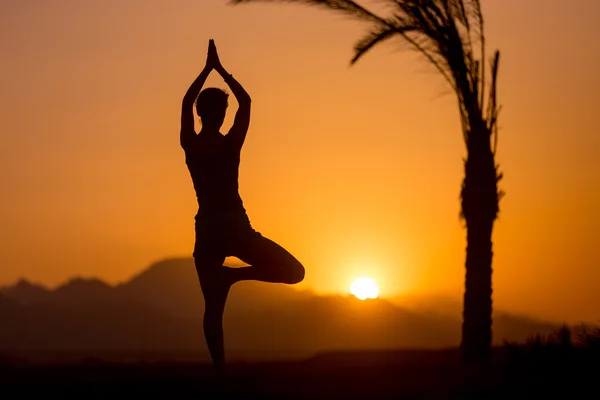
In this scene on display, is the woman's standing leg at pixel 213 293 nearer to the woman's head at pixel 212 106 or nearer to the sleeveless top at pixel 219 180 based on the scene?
the sleeveless top at pixel 219 180

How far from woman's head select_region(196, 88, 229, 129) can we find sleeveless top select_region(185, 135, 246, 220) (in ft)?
0.59

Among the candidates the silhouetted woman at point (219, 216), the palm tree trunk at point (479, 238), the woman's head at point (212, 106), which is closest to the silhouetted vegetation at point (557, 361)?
the silhouetted woman at point (219, 216)

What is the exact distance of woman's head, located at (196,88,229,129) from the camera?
9898 millimetres

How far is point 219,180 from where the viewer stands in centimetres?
977

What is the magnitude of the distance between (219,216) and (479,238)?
7.85 metres

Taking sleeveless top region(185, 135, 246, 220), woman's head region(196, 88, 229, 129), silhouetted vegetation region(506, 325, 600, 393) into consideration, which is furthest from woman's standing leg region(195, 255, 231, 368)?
silhouetted vegetation region(506, 325, 600, 393)

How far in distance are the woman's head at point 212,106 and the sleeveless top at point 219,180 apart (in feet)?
0.59

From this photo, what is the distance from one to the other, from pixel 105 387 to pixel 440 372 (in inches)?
106

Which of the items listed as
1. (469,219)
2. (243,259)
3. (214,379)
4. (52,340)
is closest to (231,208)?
(243,259)

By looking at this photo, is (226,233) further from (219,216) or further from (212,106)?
(212,106)

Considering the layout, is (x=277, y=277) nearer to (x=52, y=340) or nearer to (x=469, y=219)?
(x=469, y=219)

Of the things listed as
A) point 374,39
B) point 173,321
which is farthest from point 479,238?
point 173,321

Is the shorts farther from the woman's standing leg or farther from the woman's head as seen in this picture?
the woman's head

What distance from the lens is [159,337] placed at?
47469 millimetres
